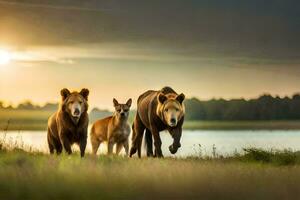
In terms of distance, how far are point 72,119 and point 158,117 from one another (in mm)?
2127

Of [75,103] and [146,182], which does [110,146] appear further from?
[146,182]

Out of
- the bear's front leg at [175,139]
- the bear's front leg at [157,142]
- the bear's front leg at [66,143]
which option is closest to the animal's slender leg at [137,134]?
the bear's front leg at [157,142]

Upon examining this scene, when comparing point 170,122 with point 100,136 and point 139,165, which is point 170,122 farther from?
point 100,136

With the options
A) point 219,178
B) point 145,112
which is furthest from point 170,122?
point 219,178

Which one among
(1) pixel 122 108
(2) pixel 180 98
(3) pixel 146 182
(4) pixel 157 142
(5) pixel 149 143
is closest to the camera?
(3) pixel 146 182

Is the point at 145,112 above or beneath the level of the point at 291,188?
above

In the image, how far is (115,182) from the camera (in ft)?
44.5

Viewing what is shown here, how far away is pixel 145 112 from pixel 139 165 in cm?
511

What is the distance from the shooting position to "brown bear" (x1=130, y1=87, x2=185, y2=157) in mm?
19266

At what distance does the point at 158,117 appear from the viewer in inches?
799

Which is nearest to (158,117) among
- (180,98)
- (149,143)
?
(180,98)

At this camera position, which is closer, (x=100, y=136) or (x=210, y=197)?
(x=210, y=197)

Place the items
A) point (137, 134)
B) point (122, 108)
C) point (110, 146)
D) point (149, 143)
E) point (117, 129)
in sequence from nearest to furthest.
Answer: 1. point (137, 134)
2. point (149, 143)
3. point (122, 108)
4. point (110, 146)
5. point (117, 129)

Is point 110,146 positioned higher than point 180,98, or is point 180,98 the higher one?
point 180,98
